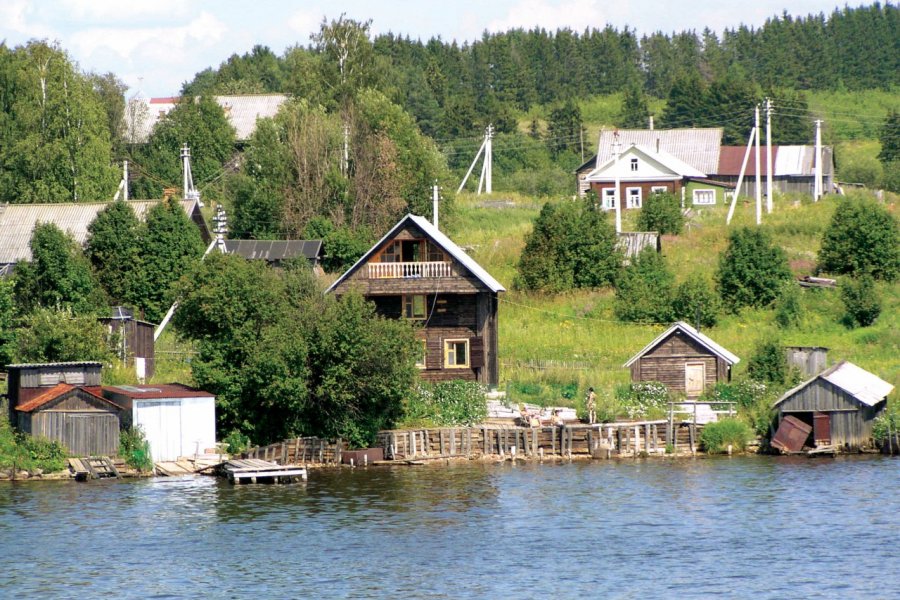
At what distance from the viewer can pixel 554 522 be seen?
143 ft

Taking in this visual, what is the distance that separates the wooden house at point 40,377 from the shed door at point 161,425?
3637 millimetres

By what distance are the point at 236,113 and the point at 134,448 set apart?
60.0 meters

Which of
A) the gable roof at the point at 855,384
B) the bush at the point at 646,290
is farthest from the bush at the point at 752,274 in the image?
the gable roof at the point at 855,384

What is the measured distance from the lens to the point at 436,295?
205 ft

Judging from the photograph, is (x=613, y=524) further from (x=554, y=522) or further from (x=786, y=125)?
(x=786, y=125)

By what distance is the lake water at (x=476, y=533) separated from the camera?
36.6 metres

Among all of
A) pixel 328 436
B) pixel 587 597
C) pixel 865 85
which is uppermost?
pixel 865 85

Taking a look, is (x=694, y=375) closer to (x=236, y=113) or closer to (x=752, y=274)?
(x=752, y=274)

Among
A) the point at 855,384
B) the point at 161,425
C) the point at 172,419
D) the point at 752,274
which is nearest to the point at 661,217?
the point at 752,274

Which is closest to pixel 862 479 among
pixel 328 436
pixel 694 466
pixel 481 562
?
pixel 694 466

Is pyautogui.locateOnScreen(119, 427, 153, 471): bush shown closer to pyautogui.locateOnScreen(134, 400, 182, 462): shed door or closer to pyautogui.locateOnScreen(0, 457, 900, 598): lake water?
pyautogui.locateOnScreen(134, 400, 182, 462): shed door

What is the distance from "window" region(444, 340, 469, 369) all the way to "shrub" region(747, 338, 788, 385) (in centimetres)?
1260

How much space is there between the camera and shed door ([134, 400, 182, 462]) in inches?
2032

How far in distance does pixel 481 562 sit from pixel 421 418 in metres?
17.5
